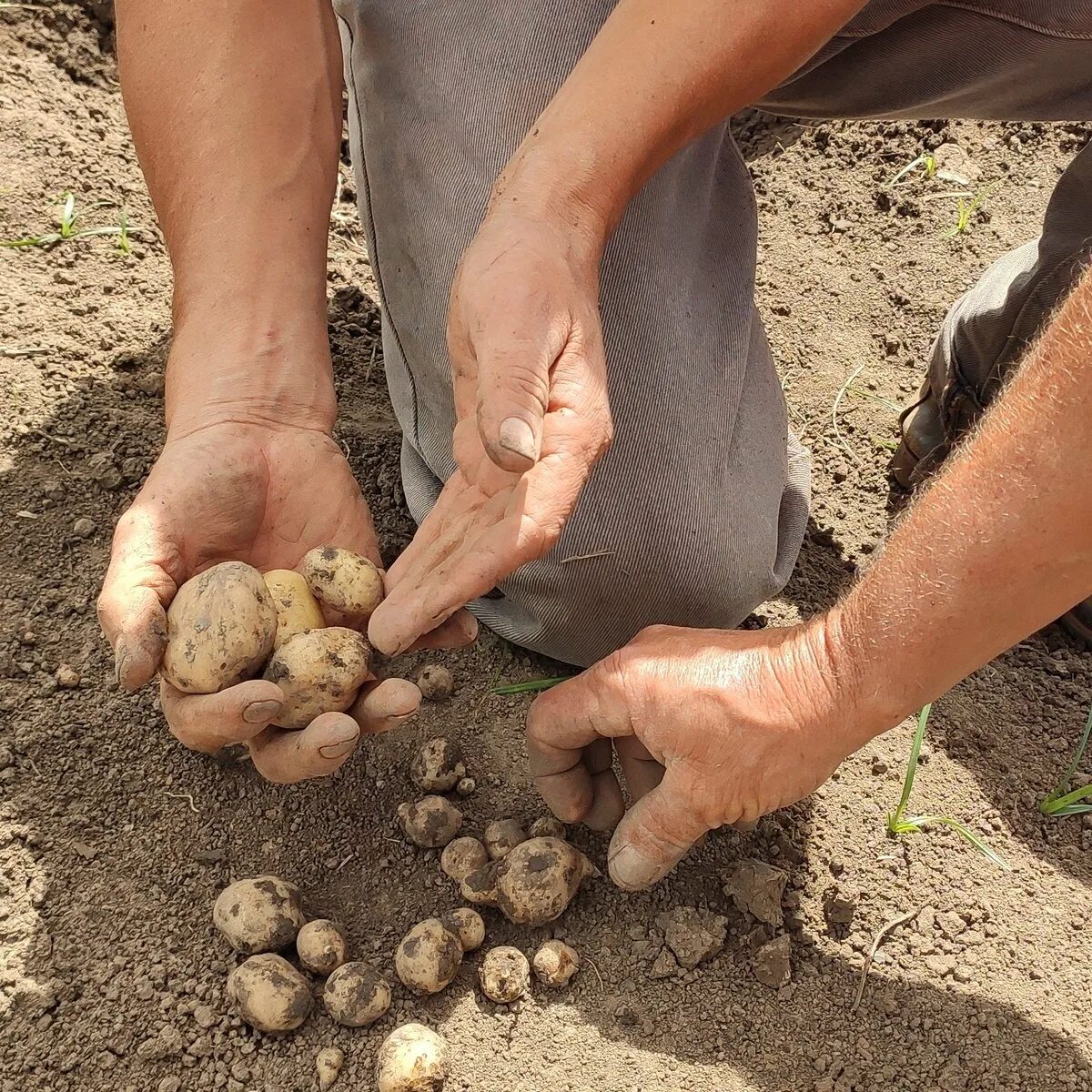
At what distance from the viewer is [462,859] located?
186 centimetres

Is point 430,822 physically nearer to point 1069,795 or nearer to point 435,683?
point 435,683

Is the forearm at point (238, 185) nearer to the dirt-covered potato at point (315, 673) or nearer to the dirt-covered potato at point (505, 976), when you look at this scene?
the dirt-covered potato at point (315, 673)

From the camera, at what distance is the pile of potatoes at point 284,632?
1.56 metres

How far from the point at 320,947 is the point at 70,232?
2051mm

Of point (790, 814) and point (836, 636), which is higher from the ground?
point (836, 636)

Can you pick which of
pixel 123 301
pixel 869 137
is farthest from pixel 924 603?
pixel 869 137

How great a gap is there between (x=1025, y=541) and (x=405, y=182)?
1.39 m

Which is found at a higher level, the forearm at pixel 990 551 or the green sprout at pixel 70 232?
the forearm at pixel 990 551

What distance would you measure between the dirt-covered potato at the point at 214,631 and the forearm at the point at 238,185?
17.4 inches

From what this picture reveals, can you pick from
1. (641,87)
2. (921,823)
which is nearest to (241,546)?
(641,87)

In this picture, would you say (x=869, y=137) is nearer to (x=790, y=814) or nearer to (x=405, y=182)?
(x=405, y=182)

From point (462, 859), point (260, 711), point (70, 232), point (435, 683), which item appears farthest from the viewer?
point (70, 232)

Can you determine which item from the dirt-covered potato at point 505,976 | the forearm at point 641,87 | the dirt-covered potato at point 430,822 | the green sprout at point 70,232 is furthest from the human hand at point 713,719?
the green sprout at point 70,232

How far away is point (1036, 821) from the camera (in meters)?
2.09
